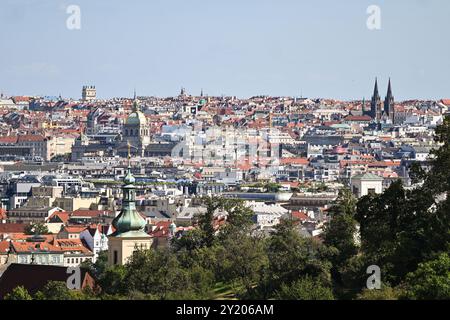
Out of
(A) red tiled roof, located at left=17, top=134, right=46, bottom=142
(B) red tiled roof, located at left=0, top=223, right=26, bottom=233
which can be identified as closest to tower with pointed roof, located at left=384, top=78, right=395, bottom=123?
(A) red tiled roof, located at left=17, top=134, right=46, bottom=142

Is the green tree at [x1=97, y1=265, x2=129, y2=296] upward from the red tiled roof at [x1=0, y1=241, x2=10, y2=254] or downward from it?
upward

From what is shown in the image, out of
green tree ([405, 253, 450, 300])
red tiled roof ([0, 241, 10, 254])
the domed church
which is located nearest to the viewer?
green tree ([405, 253, 450, 300])

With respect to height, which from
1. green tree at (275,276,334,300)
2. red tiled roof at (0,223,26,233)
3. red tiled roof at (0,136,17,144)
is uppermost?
green tree at (275,276,334,300)

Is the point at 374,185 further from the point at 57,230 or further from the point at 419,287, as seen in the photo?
the point at 419,287

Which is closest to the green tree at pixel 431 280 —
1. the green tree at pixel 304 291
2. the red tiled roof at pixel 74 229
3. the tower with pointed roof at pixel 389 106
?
the green tree at pixel 304 291

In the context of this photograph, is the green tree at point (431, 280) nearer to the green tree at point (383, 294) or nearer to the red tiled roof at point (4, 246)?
the green tree at point (383, 294)

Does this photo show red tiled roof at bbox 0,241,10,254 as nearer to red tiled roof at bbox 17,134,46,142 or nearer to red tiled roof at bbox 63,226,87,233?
red tiled roof at bbox 63,226,87,233

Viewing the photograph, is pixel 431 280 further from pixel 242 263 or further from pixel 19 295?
pixel 242 263

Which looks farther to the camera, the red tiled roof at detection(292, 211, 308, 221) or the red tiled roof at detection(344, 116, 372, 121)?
the red tiled roof at detection(344, 116, 372, 121)
